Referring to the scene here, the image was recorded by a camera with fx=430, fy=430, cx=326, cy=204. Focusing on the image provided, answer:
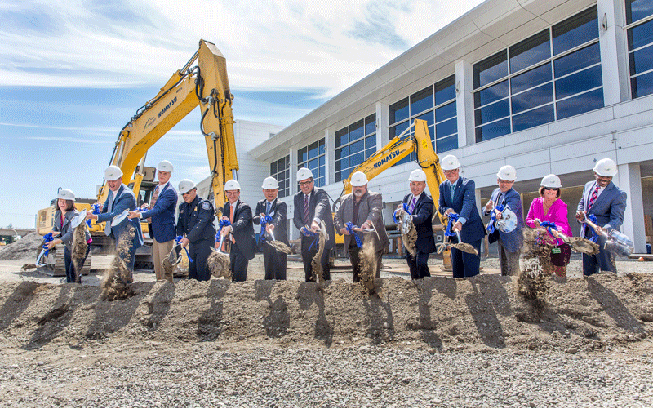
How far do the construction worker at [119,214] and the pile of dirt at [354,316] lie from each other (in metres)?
0.84

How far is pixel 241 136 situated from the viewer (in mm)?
Answer: 30672

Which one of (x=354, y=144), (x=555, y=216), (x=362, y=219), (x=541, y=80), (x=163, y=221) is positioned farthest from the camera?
(x=354, y=144)

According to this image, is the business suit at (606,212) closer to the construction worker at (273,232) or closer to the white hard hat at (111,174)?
the construction worker at (273,232)

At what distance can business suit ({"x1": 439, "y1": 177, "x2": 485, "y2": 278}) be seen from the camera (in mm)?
4684

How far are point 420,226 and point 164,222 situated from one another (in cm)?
Answer: 338

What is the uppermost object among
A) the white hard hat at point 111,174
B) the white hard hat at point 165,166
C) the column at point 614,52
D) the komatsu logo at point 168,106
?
the column at point 614,52

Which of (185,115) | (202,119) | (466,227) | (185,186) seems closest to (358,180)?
(466,227)

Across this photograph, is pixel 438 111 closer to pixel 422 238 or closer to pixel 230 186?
pixel 230 186

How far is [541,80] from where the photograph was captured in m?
12.8

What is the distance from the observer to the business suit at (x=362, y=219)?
4.97 metres

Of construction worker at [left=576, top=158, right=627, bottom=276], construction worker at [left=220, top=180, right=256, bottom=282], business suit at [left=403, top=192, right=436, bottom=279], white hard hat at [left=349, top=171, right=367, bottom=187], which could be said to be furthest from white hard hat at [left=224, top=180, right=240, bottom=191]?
construction worker at [left=576, top=158, right=627, bottom=276]

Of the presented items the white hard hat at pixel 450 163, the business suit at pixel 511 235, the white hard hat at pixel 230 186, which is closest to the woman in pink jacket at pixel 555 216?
the business suit at pixel 511 235

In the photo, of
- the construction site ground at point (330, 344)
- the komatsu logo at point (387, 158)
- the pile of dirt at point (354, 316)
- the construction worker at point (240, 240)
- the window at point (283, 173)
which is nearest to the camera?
the construction site ground at point (330, 344)

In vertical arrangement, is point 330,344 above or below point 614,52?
below
